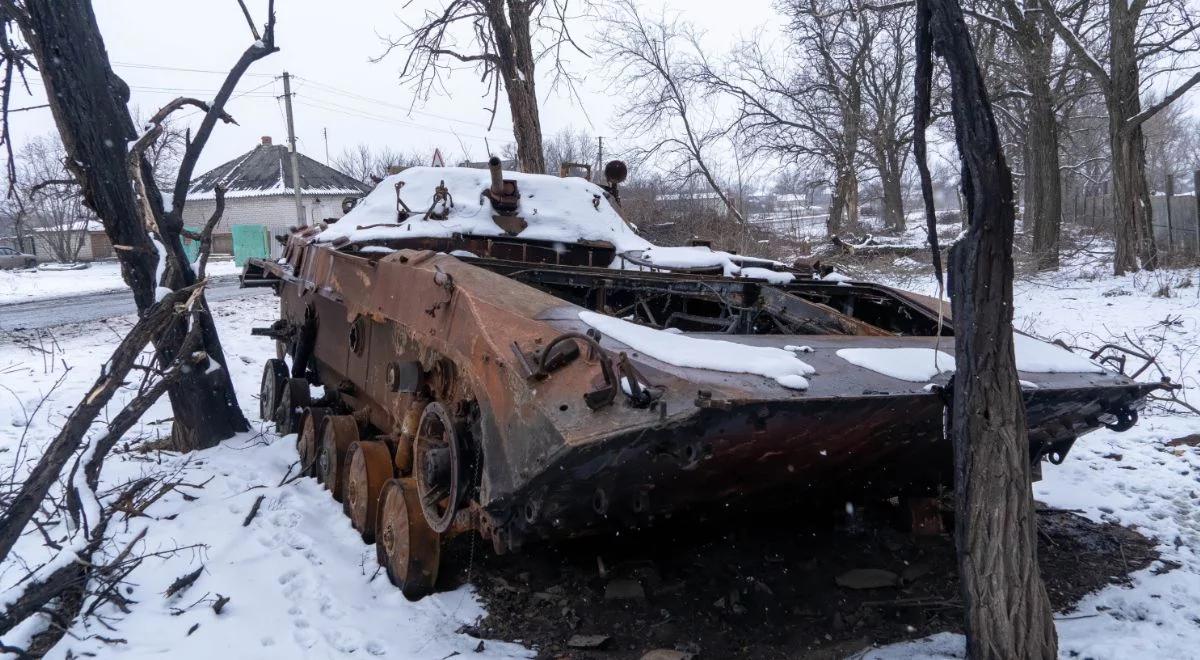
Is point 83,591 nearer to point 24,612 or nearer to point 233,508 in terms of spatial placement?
point 24,612

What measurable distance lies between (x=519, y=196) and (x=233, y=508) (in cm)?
262

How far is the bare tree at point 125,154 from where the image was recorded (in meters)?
5.54

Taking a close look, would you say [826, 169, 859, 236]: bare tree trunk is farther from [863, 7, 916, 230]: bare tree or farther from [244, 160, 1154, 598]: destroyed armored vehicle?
[244, 160, 1154, 598]: destroyed armored vehicle

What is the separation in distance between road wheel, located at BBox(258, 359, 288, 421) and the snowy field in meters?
0.20

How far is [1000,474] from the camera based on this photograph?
2.61 meters

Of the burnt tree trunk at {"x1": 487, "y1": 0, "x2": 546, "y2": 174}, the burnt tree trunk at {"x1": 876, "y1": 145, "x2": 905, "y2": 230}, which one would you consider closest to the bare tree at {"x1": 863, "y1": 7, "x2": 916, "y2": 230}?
the burnt tree trunk at {"x1": 876, "y1": 145, "x2": 905, "y2": 230}

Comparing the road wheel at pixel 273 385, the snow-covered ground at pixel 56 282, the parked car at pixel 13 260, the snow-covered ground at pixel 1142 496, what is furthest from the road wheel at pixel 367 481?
the parked car at pixel 13 260

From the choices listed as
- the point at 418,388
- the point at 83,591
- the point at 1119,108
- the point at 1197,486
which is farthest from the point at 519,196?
the point at 1119,108

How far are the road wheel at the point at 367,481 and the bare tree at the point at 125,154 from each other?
164 cm

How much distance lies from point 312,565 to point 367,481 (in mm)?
469

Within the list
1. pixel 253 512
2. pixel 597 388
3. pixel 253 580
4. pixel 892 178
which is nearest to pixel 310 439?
pixel 253 512

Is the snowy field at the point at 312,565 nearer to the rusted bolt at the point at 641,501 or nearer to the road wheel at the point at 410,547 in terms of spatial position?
the road wheel at the point at 410,547

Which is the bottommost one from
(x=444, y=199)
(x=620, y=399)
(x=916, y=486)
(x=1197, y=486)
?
(x=1197, y=486)

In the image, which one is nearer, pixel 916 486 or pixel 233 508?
pixel 916 486
